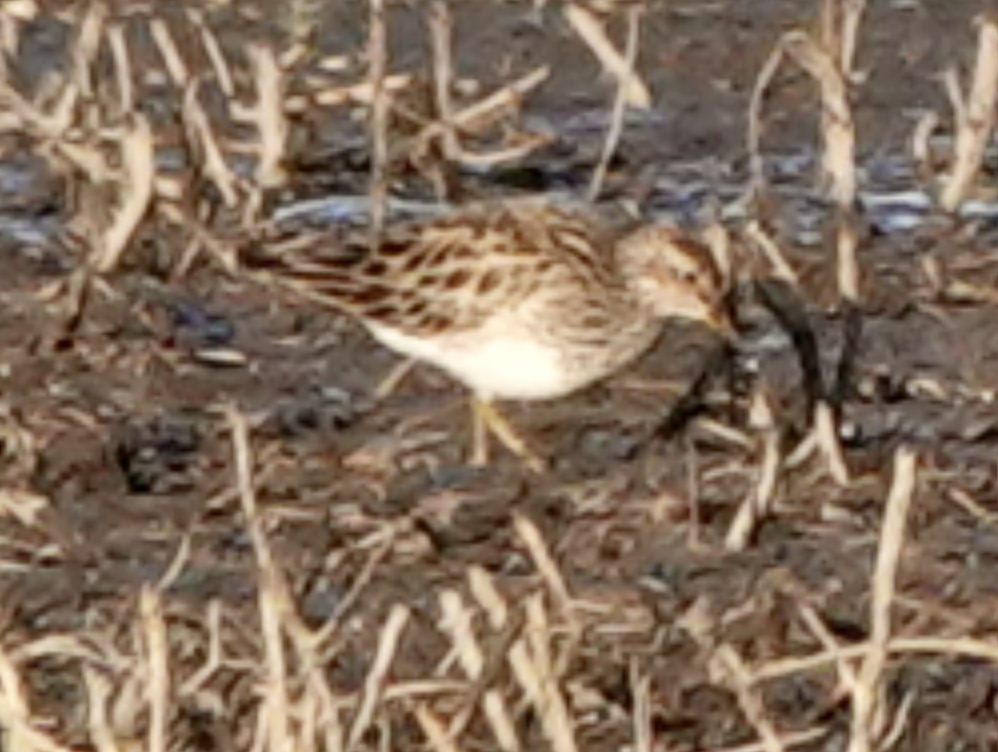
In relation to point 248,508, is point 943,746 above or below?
below

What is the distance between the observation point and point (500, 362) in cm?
1084

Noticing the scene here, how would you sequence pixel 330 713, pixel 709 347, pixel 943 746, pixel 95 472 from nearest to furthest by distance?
pixel 330 713 → pixel 943 746 → pixel 95 472 → pixel 709 347

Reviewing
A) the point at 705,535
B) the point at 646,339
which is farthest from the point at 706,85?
the point at 705,535

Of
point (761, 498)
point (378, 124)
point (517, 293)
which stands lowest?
point (761, 498)

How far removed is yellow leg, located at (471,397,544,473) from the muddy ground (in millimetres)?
38

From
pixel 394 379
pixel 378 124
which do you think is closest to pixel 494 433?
pixel 394 379

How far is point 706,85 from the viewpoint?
1369cm

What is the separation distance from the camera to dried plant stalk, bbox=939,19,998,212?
11930mm

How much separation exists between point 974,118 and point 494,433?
6.27ft

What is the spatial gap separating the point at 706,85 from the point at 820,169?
1.01 metres

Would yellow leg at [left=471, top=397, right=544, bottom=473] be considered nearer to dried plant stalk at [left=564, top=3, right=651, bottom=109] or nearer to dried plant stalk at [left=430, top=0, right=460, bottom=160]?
dried plant stalk at [left=430, top=0, right=460, bottom=160]

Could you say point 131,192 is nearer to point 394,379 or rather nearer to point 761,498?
point 394,379

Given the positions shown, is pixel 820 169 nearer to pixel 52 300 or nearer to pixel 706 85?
pixel 706 85

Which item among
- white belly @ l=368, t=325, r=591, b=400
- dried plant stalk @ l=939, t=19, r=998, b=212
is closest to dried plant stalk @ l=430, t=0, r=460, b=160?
dried plant stalk @ l=939, t=19, r=998, b=212
